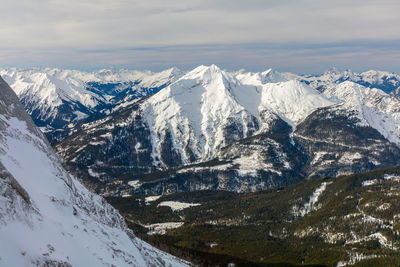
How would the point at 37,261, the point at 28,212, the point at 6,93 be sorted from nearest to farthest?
the point at 37,261
the point at 28,212
the point at 6,93

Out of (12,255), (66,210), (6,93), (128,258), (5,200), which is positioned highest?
(6,93)

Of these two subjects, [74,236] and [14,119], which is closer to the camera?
[74,236]

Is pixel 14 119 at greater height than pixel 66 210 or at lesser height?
greater

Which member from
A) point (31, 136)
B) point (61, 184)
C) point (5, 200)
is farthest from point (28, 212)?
point (31, 136)

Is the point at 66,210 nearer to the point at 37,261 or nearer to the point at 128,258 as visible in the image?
the point at 128,258

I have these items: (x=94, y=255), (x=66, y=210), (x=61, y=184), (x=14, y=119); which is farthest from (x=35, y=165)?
(x=94, y=255)

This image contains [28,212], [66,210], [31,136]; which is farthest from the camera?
[31,136]

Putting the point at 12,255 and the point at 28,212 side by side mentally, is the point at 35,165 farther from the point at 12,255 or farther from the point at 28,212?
the point at 12,255
